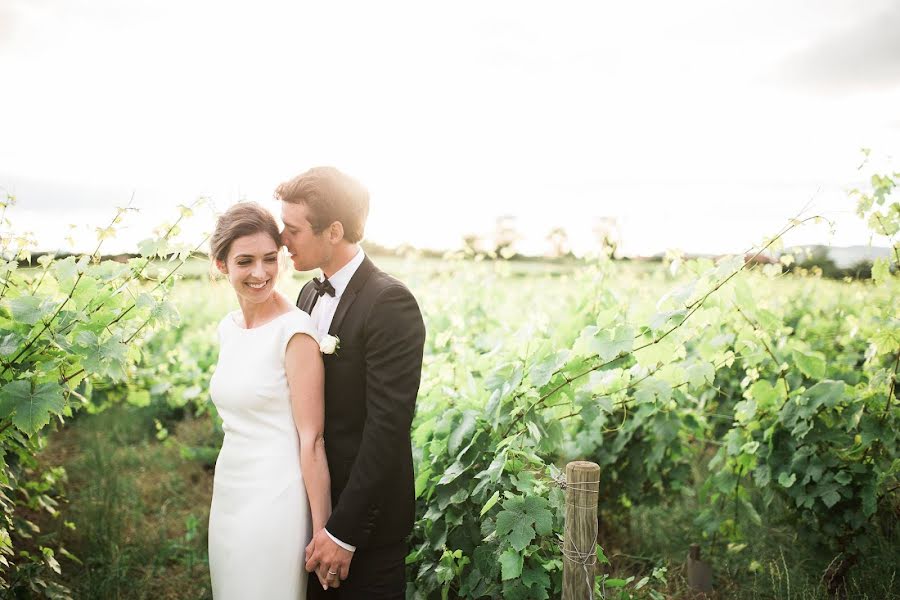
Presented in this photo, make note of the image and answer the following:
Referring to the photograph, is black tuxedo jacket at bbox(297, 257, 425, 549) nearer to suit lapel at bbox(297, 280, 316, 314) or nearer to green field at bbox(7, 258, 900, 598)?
suit lapel at bbox(297, 280, 316, 314)

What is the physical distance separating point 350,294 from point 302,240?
0.97ft

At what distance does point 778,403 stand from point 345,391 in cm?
293

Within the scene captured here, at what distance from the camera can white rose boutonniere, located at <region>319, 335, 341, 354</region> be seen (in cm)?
233

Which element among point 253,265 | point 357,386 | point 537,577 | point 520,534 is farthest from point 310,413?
point 537,577

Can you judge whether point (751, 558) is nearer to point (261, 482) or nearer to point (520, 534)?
point (520, 534)

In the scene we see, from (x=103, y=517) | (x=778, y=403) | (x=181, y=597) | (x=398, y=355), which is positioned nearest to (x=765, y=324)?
(x=778, y=403)

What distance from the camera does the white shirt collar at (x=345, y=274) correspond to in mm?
2531

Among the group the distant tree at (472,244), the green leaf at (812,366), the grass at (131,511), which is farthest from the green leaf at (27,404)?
the distant tree at (472,244)

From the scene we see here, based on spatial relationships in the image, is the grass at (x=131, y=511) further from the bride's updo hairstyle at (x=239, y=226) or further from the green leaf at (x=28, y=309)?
the bride's updo hairstyle at (x=239, y=226)

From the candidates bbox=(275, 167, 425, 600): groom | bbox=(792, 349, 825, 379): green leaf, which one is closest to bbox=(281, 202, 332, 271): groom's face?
bbox=(275, 167, 425, 600): groom

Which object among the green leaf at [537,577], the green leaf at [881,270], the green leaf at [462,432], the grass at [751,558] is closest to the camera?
the green leaf at [537,577]

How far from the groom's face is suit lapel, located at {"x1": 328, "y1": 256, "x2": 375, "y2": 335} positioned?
15cm

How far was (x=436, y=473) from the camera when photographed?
322cm

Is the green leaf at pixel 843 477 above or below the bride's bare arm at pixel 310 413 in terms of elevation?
below
